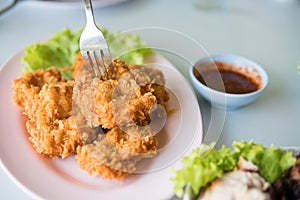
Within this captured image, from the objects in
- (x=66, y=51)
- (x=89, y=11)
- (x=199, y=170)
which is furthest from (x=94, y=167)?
(x=66, y=51)

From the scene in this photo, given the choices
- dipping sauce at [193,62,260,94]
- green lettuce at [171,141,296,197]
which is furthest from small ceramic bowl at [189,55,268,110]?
green lettuce at [171,141,296,197]

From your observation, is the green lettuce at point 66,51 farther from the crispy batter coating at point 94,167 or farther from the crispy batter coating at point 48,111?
the crispy batter coating at point 94,167

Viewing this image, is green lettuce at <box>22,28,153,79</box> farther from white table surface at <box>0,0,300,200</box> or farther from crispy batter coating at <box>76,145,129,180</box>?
crispy batter coating at <box>76,145,129,180</box>

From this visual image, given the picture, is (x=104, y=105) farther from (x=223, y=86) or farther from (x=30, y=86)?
(x=223, y=86)

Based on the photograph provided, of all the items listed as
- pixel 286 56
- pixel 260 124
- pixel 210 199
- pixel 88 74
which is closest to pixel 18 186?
pixel 88 74

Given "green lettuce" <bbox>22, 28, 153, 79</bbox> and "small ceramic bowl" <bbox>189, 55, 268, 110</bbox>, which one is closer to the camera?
"small ceramic bowl" <bbox>189, 55, 268, 110</bbox>

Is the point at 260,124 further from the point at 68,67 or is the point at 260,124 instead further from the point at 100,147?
the point at 68,67
